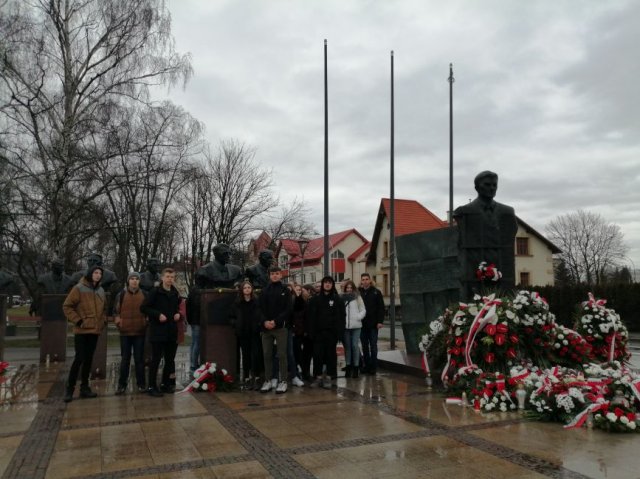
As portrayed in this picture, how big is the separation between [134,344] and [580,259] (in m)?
61.5

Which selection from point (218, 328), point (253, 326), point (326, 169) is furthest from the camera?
point (326, 169)

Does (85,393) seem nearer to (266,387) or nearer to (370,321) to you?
(266,387)

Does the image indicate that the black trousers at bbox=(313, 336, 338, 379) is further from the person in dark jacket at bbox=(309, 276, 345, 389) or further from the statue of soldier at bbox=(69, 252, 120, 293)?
the statue of soldier at bbox=(69, 252, 120, 293)

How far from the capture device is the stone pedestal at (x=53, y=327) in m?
12.0

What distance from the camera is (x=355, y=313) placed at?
31.4ft

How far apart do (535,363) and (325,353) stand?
314 centimetres

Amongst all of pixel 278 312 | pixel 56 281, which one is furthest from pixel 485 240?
pixel 56 281

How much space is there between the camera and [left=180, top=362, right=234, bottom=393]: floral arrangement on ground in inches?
327

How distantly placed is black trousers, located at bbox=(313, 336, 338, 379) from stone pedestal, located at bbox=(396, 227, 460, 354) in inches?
78.6

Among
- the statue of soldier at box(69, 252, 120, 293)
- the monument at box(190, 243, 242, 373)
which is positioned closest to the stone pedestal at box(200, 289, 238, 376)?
the monument at box(190, 243, 242, 373)

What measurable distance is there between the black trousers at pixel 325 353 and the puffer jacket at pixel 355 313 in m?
0.72

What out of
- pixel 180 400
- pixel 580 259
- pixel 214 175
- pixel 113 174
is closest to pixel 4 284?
pixel 180 400

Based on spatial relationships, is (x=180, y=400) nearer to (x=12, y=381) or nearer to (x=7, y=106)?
(x=12, y=381)

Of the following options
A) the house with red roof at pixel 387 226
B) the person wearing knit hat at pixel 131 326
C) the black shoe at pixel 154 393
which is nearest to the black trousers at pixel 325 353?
the black shoe at pixel 154 393
